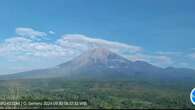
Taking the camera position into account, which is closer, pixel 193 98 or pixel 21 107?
pixel 193 98

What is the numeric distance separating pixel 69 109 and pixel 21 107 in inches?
562

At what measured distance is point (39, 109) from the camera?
79562 millimetres

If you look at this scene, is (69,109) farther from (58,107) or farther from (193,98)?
(193,98)

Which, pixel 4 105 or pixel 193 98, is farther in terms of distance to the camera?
pixel 4 105

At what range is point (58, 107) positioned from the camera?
86812 millimetres

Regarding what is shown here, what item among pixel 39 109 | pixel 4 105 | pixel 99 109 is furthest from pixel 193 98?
pixel 99 109

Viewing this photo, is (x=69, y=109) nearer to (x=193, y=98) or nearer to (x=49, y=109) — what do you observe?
(x=49, y=109)

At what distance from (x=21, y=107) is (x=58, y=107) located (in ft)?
38.0

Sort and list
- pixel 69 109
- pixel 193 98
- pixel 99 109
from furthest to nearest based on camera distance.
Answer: pixel 99 109
pixel 69 109
pixel 193 98

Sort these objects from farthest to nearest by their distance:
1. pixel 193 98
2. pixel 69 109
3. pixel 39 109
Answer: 1. pixel 69 109
2. pixel 39 109
3. pixel 193 98

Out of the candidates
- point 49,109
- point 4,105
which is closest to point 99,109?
point 49,109

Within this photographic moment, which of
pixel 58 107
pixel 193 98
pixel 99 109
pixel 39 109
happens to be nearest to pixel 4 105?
pixel 39 109

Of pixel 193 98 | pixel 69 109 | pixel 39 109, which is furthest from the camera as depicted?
pixel 69 109

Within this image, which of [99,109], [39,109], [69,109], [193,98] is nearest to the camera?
[193,98]
